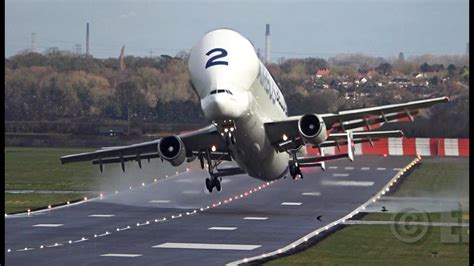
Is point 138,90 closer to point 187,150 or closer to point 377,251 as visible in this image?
point 187,150

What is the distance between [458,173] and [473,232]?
54469 mm

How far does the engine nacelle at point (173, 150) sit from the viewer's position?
51219mm

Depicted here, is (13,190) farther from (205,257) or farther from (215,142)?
(205,257)

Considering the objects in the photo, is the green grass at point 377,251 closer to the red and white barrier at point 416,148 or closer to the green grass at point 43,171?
the red and white barrier at point 416,148

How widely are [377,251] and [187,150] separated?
39.3 ft

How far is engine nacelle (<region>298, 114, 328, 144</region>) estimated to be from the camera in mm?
49250

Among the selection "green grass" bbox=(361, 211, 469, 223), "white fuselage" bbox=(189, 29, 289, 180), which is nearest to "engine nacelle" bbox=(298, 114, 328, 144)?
"white fuselage" bbox=(189, 29, 289, 180)

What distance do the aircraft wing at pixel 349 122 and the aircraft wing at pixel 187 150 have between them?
7.94ft

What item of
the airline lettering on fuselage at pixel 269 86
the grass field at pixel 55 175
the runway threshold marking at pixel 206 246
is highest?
the airline lettering on fuselage at pixel 269 86

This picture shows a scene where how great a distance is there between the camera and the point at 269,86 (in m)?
51.5

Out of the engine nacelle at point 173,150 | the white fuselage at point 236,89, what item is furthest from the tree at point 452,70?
the engine nacelle at point 173,150

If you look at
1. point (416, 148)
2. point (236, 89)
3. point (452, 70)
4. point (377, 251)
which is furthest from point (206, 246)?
point (416, 148)

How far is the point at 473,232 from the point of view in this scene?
23.3 meters

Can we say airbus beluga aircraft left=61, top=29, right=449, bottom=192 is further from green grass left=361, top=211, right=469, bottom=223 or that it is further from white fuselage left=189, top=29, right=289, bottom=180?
green grass left=361, top=211, right=469, bottom=223
